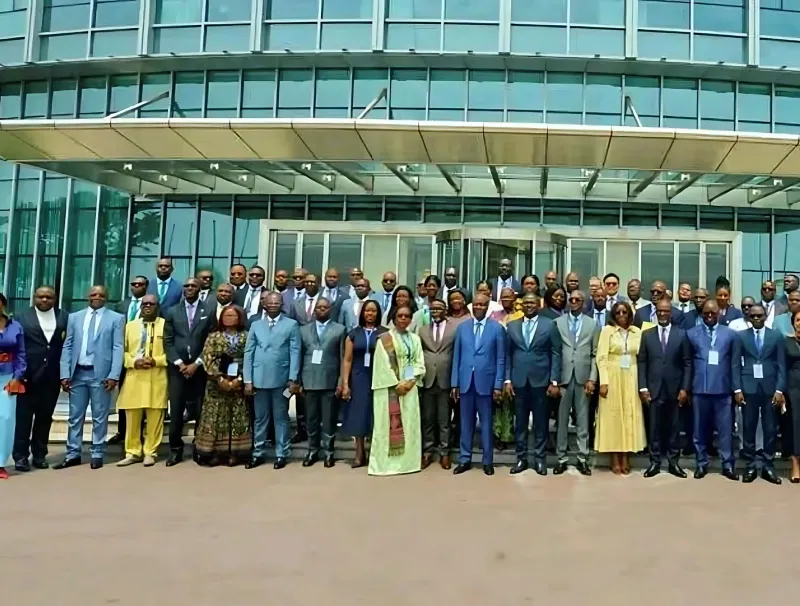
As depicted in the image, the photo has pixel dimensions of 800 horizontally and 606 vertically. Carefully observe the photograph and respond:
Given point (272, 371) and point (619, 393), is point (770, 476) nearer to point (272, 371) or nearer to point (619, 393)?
point (619, 393)

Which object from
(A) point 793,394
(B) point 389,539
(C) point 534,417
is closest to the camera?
(B) point 389,539

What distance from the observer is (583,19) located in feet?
50.3

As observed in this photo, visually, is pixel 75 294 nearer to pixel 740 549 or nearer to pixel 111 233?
pixel 111 233

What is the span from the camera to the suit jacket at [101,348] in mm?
7098

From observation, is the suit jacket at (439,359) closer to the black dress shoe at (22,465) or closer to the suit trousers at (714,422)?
the suit trousers at (714,422)

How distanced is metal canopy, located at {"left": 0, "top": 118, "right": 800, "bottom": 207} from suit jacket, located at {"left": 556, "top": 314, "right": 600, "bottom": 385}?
361 cm

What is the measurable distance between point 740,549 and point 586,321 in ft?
9.54

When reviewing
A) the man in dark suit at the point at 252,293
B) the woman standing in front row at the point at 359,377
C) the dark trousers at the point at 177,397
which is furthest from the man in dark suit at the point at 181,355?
the woman standing in front row at the point at 359,377

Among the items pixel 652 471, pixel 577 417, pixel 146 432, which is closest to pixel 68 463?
pixel 146 432

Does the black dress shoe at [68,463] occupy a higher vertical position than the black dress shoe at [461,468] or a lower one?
lower

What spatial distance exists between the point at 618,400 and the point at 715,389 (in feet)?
3.25

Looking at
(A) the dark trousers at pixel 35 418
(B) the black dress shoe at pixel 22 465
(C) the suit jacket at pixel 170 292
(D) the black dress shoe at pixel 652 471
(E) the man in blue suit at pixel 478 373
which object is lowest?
(B) the black dress shoe at pixel 22 465

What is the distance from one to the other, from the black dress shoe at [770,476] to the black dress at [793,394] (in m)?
0.30

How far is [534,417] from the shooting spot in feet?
23.0
